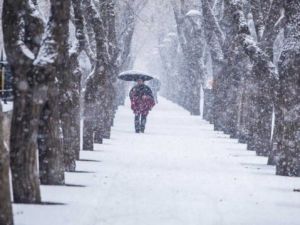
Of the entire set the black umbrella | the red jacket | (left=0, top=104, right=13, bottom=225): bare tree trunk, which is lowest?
(left=0, top=104, right=13, bottom=225): bare tree trunk

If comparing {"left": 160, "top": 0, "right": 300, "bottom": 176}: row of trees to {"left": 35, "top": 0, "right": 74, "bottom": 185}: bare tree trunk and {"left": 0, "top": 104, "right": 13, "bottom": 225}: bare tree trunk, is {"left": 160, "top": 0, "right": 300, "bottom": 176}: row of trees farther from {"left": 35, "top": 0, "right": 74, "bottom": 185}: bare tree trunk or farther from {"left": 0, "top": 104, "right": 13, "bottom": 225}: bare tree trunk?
{"left": 0, "top": 104, "right": 13, "bottom": 225}: bare tree trunk

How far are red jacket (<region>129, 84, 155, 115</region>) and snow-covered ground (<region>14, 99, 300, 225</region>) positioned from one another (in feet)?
19.9

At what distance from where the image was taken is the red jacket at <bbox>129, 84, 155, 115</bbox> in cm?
2661

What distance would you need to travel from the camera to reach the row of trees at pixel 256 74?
14172 millimetres

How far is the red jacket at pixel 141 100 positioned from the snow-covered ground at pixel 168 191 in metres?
6.07

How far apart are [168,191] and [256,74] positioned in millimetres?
6655

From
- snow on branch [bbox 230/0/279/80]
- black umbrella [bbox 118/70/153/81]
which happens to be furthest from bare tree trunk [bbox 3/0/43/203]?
black umbrella [bbox 118/70/153/81]

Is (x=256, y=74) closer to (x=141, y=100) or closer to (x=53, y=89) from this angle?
(x=53, y=89)

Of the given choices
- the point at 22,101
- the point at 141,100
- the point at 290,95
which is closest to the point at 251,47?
the point at 290,95

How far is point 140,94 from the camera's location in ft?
89.3

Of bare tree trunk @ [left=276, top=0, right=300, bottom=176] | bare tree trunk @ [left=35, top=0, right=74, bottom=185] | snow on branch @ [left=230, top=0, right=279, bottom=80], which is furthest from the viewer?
snow on branch @ [left=230, top=0, right=279, bottom=80]

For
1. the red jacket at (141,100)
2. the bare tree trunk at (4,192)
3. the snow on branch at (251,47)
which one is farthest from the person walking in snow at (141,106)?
the bare tree trunk at (4,192)

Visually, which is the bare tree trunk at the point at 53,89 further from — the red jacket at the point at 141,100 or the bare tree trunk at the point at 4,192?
the red jacket at the point at 141,100

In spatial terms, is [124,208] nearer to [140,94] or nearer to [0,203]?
[0,203]
